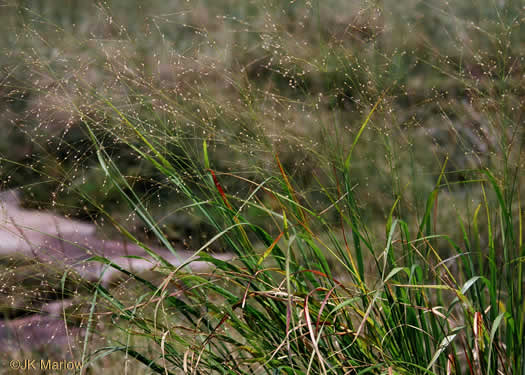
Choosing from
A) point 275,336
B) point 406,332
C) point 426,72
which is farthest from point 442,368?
point 426,72

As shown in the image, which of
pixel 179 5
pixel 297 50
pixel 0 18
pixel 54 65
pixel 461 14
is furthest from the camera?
pixel 179 5

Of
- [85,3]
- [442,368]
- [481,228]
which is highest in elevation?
[85,3]

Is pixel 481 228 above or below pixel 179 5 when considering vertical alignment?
below

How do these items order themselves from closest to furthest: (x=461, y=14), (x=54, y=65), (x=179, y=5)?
(x=54, y=65)
(x=461, y=14)
(x=179, y=5)

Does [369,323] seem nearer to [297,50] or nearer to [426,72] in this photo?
[297,50]

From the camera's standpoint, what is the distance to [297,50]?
1316 mm

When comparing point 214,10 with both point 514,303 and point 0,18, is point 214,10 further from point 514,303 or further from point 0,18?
point 514,303

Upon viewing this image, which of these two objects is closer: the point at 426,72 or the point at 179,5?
the point at 426,72

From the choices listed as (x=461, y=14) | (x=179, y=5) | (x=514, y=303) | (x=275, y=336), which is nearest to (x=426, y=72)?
(x=461, y=14)

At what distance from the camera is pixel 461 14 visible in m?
2.45

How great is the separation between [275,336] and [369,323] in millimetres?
131

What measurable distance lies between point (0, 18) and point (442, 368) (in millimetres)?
1598

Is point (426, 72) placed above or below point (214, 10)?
below

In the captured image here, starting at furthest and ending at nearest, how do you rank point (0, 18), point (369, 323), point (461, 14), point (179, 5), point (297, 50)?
Answer: point (179, 5), point (461, 14), point (0, 18), point (297, 50), point (369, 323)
